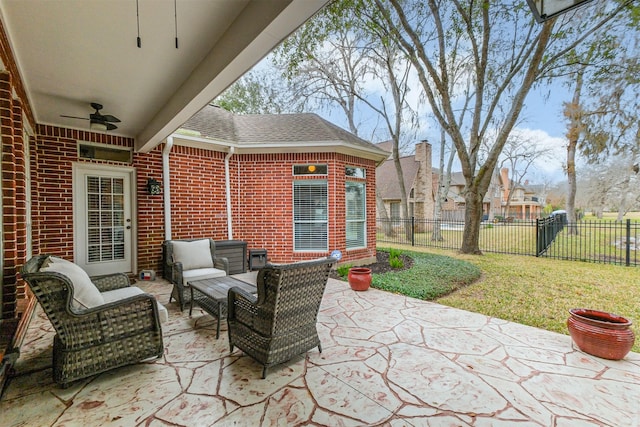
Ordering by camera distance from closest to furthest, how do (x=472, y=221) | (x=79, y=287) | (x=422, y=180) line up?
(x=79, y=287)
(x=472, y=221)
(x=422, y=180)

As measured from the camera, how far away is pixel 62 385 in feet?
7.02

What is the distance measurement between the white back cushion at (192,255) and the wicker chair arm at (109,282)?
0.94 meters

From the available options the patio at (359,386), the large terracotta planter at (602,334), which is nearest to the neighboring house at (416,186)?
the large terracotta planter at (602,334)

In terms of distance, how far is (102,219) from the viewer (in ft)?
17.6

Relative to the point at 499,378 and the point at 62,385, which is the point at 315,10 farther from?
the point at 62,385

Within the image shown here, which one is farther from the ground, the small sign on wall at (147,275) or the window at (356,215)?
the window at (356,215)

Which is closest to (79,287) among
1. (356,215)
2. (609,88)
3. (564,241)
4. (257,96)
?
(356,215)

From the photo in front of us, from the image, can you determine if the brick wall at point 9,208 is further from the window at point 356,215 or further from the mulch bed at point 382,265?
the window at point 356,215

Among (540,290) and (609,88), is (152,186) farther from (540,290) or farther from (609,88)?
(609,88)

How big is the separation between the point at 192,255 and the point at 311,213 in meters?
3.03

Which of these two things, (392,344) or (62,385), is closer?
(62,385)

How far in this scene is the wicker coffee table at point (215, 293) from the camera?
3070 mm

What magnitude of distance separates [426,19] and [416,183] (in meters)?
12.2

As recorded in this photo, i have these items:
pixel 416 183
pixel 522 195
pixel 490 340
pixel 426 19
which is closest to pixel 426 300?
pixel 490 340
